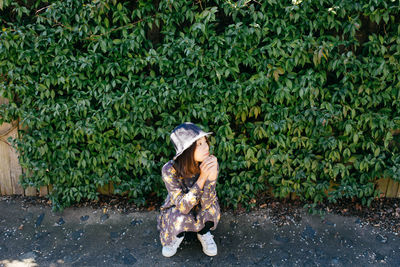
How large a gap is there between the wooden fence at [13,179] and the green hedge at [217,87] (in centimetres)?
23

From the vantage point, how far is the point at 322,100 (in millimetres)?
3516

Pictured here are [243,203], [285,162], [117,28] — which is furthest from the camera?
[243,203]

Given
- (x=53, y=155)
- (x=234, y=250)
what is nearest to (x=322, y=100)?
(x=234, y=250)

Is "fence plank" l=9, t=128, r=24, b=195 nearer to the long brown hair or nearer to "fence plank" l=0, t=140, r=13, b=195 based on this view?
"fence plank" l=0, t=140, r=13, b=195

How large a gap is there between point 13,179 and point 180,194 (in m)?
2.50

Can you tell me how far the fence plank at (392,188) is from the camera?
3.95m

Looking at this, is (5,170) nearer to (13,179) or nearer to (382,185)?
(13,179)

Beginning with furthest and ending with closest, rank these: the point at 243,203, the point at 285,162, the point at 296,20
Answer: the point at 243,203, the point at 285,162, the point at 296,20

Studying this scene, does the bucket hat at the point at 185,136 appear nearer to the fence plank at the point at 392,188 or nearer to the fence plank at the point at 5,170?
the fence plank at the point at 5,170

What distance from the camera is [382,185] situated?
13.0 ft

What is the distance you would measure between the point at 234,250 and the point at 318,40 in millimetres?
2341

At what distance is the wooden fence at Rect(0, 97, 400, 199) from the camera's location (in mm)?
3902

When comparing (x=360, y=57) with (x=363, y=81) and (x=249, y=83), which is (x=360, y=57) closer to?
(x=363, y=81)

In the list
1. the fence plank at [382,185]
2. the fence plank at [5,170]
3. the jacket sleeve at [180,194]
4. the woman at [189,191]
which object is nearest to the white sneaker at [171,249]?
the woman at [189,191]
